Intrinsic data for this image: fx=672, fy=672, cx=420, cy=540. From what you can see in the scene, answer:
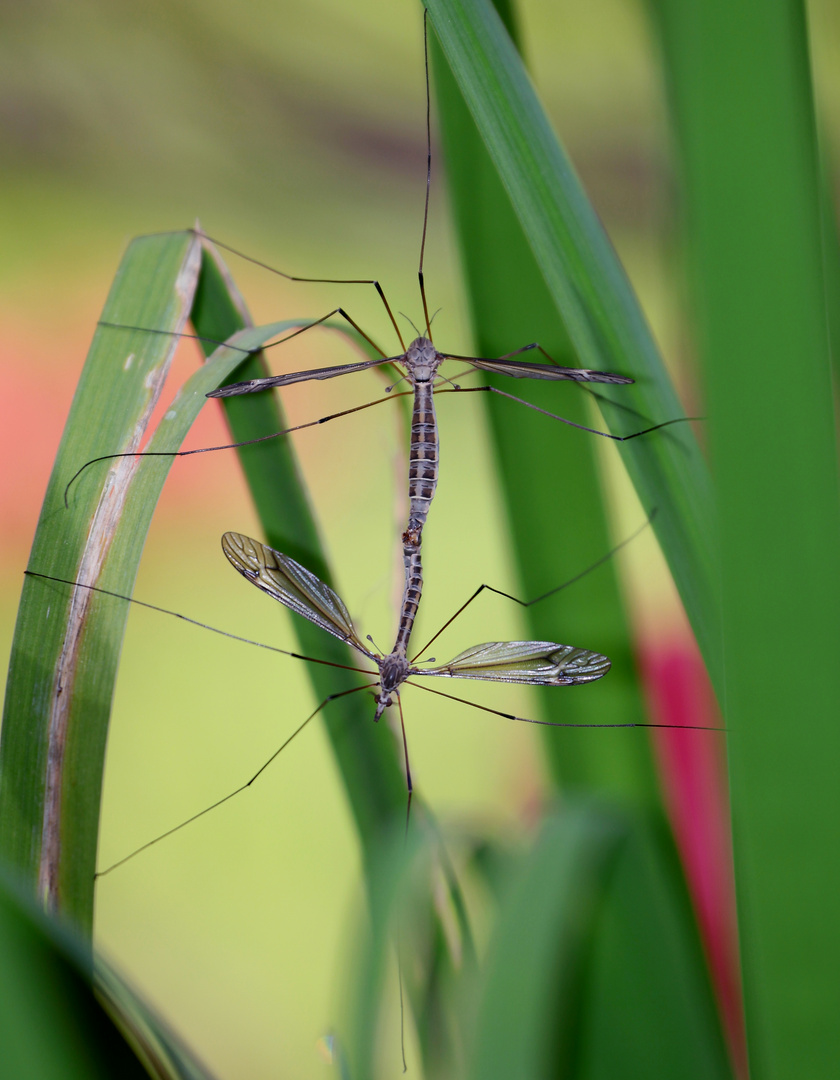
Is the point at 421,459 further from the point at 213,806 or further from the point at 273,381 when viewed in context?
the point at 213,806

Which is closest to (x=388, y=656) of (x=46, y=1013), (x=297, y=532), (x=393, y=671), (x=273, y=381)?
(x=393, y=671)

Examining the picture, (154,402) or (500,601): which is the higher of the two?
(154,402)

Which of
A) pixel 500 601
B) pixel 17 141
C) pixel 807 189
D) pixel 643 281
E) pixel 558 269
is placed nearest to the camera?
pixel 807 189

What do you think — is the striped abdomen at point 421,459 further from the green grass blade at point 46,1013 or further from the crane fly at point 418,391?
the green grass blade at point 46,1013

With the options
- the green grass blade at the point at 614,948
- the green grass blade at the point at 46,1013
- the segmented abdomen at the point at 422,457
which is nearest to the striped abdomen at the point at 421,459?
the segmented abdomen at the point at 422,457

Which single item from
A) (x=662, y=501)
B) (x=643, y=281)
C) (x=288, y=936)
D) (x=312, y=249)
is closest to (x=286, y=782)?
(x=288, y=936)

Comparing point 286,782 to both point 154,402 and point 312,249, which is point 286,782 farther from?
point 312,249

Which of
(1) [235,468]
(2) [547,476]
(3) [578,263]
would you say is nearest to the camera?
(3) [578,263]
